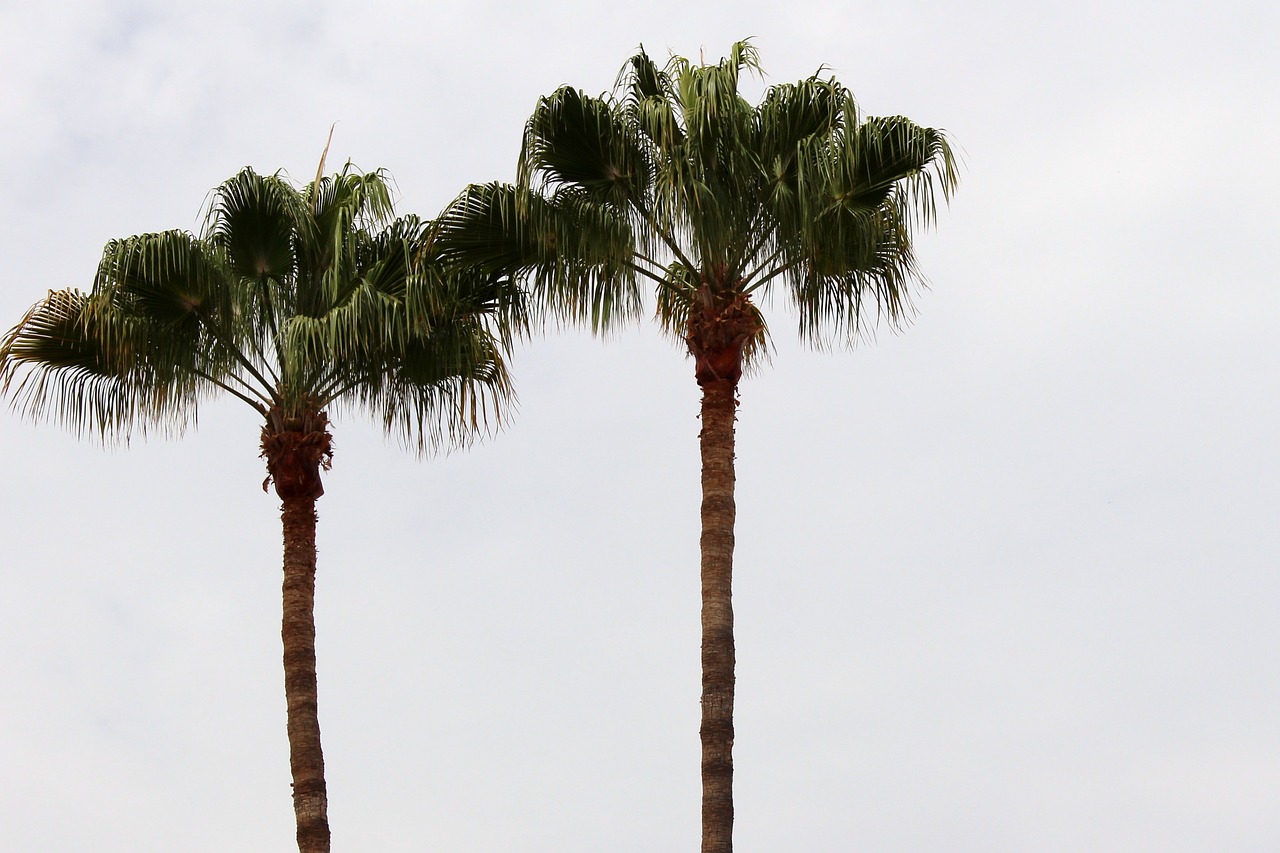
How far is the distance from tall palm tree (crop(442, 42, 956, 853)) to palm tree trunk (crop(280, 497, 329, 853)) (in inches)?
151

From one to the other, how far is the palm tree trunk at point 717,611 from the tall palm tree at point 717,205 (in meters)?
0.02

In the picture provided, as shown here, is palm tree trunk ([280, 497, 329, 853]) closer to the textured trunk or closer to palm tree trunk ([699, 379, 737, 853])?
the textured trunk

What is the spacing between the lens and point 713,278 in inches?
824

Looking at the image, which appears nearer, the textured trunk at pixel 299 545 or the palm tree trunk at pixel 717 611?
the palm tree trunk at pixel 717 611

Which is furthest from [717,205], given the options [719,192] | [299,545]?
[299,545]

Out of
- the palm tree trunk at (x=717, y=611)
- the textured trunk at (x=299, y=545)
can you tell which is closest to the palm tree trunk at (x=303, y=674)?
the textured trunk at (x=299, y=545)

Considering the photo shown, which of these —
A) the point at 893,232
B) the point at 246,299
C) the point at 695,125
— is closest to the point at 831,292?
the point at 893,232

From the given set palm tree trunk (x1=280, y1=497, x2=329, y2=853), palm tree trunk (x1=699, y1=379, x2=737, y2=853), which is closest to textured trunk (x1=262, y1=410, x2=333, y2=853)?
palm tree trunk (x1=280, y1=497, x2=329, y2=853)

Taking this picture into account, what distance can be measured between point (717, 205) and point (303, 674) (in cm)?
664

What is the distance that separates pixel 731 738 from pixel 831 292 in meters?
4.80

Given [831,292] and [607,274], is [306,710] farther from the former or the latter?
[831,292]

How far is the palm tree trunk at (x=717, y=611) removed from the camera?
63.8 ft

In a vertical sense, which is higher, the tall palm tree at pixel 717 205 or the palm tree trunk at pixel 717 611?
the tall palm tree at pixel 717 205

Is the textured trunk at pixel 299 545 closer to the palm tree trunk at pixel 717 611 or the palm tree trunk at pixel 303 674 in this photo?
the palm tree trunk at pixel 303 674
